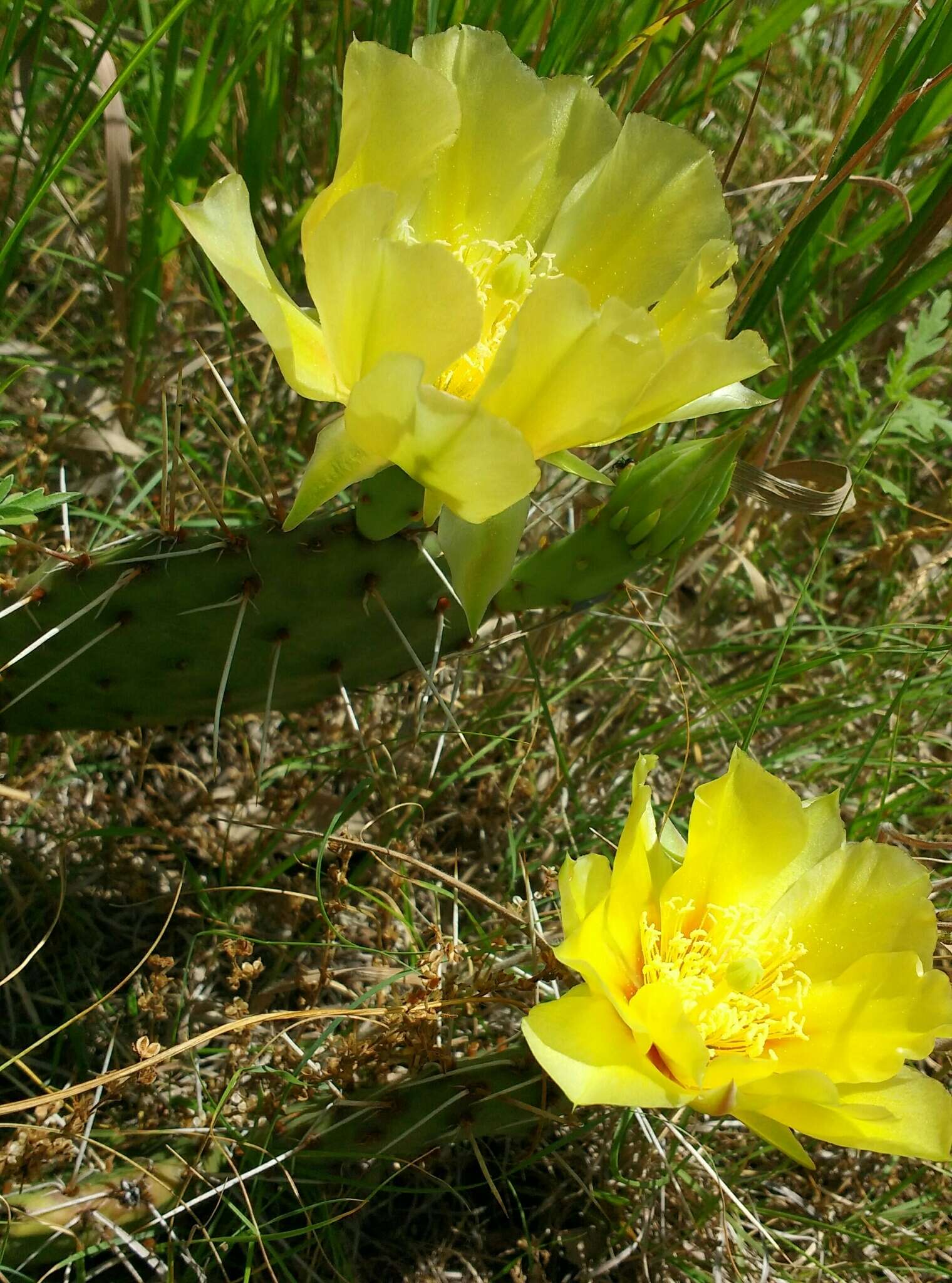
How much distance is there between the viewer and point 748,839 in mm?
973

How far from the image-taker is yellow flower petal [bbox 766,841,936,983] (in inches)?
35.8

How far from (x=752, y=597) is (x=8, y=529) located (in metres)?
1.02

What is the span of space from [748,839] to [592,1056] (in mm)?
267

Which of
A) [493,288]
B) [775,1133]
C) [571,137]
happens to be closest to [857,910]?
[775,1133]

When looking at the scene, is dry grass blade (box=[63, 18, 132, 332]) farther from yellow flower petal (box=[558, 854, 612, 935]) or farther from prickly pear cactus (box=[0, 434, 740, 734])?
yellow flower petal (box=[558, 854, 612, 935])

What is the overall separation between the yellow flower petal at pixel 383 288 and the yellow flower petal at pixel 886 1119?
0.59m

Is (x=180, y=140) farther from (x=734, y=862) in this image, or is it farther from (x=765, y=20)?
(x=734, y=862)

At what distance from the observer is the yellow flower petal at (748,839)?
96 centimetres

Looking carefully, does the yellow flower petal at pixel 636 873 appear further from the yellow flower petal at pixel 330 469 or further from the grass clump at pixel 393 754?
the yellow flower petal at pixel 330 469

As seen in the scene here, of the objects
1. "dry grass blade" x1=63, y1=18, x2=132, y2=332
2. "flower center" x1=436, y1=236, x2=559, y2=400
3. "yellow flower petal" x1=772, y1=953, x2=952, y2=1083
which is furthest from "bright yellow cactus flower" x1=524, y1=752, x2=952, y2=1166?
"dry grass blade" x1=63, y1=18, x2=132, y2=332

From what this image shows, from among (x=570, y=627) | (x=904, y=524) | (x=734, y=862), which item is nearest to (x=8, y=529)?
(x=570, y=627)

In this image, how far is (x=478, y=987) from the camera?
1017 mm

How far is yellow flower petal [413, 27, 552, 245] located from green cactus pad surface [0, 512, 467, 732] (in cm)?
30

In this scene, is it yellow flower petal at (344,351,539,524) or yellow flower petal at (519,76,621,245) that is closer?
yellow flower petal at (344,351,539,524)
